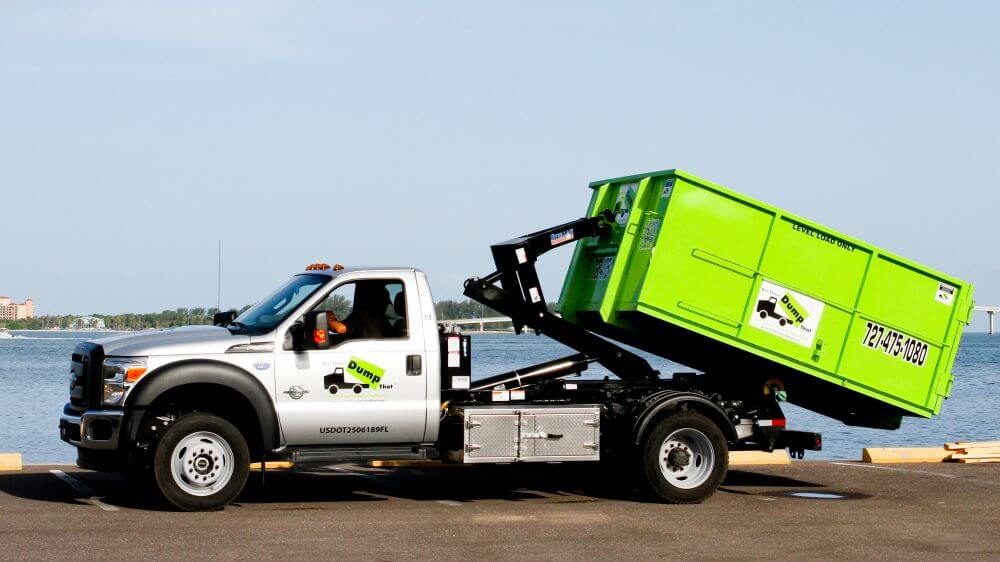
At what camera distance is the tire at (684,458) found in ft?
42.7

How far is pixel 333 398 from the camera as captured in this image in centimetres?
1227

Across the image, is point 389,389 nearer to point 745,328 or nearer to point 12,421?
point 745,328

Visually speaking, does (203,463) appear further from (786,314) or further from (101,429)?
(786,314)

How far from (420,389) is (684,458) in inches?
108

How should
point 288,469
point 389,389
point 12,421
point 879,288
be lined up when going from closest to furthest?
point 389,389 < point 879,288 < point 288,469 < point 12,421

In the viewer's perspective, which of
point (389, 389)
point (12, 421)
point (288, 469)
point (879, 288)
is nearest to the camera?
point (389, 389)

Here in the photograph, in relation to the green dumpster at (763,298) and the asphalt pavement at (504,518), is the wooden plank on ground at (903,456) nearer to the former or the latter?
the asphalt pavement at (504,518)

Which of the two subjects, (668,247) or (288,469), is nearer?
(668,247)

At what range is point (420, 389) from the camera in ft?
40.9

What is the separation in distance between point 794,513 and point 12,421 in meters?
24.3

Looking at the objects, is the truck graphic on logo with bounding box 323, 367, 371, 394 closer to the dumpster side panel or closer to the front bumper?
the front bumper

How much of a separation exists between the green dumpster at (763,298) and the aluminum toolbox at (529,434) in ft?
3.46

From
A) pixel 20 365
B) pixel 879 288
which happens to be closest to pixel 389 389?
pixel 879 288

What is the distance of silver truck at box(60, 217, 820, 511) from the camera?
1194cm
